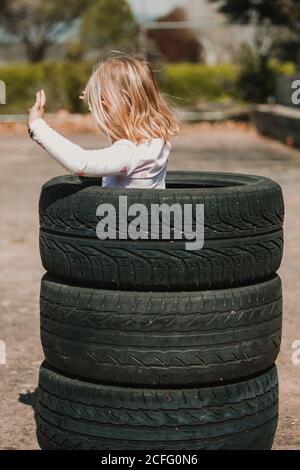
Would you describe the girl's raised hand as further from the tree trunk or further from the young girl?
Result: the tree trunk

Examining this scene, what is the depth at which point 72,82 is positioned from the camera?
97.8 feet

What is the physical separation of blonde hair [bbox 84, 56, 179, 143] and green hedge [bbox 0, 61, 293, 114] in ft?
80.3

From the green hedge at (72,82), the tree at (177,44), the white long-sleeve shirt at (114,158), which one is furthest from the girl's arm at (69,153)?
the tree at (177,44)

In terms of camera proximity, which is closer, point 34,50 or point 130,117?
point 130,117

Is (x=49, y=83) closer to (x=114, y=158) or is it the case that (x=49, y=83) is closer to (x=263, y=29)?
(x=263, y=29)

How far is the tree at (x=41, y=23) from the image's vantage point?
223 ft

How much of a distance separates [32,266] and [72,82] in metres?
22.4

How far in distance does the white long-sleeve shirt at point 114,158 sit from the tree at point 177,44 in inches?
2537

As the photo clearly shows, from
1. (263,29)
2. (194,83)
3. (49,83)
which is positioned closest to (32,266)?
(49,83)

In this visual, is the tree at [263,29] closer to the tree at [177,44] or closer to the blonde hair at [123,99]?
the blonde hair at [123,99]

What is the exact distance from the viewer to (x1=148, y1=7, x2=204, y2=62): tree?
67.9m

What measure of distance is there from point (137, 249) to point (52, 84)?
27.6 m

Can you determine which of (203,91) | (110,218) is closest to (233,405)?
(110,218)

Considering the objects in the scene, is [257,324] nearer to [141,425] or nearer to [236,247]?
[236,247]
